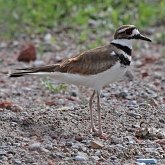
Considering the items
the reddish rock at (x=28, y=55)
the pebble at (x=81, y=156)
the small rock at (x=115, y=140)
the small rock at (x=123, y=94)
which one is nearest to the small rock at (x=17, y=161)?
the pebble at (x=81, y=156)

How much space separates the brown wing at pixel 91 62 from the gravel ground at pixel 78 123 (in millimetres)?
527

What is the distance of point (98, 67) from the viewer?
6988 millimetres

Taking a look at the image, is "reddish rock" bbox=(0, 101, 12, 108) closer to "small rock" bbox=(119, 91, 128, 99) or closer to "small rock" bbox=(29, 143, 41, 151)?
"small rock" bbox=(119, 91, 128, 99)

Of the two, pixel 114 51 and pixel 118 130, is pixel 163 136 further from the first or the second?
pixel 114 51

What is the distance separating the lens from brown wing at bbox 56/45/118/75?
6.98 m

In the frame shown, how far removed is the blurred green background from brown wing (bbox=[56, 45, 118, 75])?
5.35 metres

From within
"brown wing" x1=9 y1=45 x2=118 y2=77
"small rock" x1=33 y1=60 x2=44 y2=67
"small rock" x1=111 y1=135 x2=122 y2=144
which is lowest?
"small rock" x1=111 y1=135 x2=122 y2=144

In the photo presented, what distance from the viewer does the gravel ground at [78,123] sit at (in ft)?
21.1

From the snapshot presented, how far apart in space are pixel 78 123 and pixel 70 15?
234 inches

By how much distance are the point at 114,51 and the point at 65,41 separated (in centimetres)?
531

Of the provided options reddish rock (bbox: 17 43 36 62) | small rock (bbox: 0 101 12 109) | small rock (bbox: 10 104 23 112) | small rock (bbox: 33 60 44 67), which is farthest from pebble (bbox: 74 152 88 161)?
reddish rock (bbox: 17 43 36 62)

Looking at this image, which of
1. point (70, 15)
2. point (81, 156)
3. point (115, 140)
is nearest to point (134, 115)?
point (115, 140)

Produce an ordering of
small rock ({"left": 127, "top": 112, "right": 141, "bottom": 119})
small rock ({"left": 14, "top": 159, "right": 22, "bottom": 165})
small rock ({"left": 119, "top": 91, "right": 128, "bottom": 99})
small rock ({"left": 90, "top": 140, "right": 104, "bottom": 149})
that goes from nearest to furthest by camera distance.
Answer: small rock ({"left": 14, "top": 159, "right": 22, "bottom": 165}) < small rock ({"left": 90, "top": 140, "right": 104, "bottom": 149}) < small rock ({"left": 127, "top": 112, "right": 141, "bottom": 119}) < small rock ({"left": 119, "top": 91, "right": 128, "bottom": 99})

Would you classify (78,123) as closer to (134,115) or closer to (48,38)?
(134,115)
